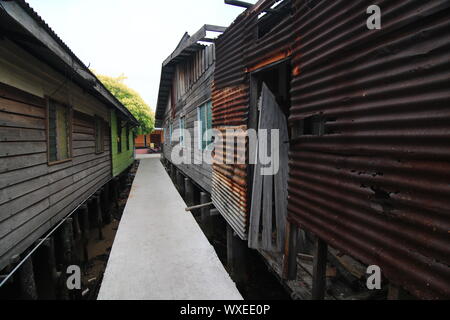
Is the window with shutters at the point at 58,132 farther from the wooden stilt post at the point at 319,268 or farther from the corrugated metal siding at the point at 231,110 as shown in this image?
the wooden stilt post at the point at 319,268

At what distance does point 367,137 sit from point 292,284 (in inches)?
101

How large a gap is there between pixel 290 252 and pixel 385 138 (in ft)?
7.03

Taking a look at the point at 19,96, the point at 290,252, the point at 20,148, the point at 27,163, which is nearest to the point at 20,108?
the point at 19,96

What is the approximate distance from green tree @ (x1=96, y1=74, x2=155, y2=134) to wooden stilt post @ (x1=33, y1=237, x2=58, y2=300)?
1009 inches

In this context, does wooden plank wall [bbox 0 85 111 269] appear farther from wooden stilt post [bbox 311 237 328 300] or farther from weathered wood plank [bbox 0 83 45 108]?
wooden stilt post [bbox 311 237 328 300]

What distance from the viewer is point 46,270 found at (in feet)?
15.2

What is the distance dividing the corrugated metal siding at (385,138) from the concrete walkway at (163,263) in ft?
5.53

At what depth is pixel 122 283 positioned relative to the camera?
3.07 m

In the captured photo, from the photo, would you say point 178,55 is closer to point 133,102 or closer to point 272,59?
point 272,59

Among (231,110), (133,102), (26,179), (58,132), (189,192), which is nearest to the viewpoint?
(26,179)

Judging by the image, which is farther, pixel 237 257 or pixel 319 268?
pixel 237 257

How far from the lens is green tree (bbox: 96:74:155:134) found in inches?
1130

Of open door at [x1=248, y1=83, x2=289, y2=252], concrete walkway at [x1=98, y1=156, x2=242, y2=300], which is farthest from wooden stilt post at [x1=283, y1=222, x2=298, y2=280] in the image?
concrete walkway at [x1=98, y1=156, x2=242, y2=300]
